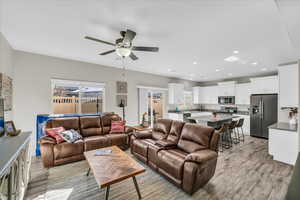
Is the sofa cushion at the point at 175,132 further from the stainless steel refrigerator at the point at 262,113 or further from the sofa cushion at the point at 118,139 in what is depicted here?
the stainless steel refrigerator at the point at 262,113

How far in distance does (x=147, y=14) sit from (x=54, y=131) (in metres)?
3.32

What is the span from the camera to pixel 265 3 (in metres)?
1.66

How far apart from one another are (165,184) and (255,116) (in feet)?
16.9

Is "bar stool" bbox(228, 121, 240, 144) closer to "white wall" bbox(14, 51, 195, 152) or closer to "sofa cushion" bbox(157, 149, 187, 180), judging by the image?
"sofa cushion" bbox(157, 149, 187, 180)

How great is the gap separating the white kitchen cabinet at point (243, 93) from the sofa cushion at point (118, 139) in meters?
5.67

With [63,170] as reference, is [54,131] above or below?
above

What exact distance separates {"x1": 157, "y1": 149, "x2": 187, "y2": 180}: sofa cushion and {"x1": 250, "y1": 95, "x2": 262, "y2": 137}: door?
15.7 feet

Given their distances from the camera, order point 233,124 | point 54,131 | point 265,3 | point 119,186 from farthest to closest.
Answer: point 233,124
point 54,131
point 119,186
point 265,3

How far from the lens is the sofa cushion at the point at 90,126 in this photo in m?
3.74

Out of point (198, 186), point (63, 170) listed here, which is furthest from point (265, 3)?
point (63, 170)

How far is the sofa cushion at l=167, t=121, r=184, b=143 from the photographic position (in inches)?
117

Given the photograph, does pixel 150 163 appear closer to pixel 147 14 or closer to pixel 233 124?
pixel 147 14

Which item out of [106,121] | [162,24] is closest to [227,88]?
[162,24]

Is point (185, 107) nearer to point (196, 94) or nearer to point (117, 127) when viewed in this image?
point (196, 94)
